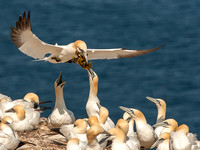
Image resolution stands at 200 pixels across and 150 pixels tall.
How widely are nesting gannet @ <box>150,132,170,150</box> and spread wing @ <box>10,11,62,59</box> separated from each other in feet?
11.3

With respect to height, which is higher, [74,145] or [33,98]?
[33,98]

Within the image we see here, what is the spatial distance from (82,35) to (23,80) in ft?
12.7

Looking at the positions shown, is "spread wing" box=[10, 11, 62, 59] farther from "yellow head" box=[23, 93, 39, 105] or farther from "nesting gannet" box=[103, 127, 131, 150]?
"nesting gannet" box=[103, 127, 131, 150]

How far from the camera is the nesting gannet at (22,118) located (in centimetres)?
1441

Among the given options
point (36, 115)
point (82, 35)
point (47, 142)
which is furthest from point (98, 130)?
point (82, 35)

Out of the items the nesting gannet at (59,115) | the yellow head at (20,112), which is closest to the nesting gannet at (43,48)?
the nesting gannet at (59,115)

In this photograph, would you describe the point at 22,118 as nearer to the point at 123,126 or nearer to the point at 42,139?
the point at 42,139

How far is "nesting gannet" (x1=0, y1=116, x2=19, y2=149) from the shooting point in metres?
12.9

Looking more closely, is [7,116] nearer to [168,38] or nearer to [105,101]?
[105,101]

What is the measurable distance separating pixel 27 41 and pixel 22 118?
1.72 metres

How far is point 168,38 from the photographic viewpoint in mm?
27750

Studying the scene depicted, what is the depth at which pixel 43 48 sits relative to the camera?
15.2 meters

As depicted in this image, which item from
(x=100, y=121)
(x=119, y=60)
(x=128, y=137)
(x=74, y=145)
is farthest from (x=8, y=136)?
(x=119, y=60)

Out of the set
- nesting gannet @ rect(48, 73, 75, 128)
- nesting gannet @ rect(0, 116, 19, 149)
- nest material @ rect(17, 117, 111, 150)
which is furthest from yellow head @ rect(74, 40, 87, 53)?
nesting gannet @ rect(0, 116, 19, 149)
